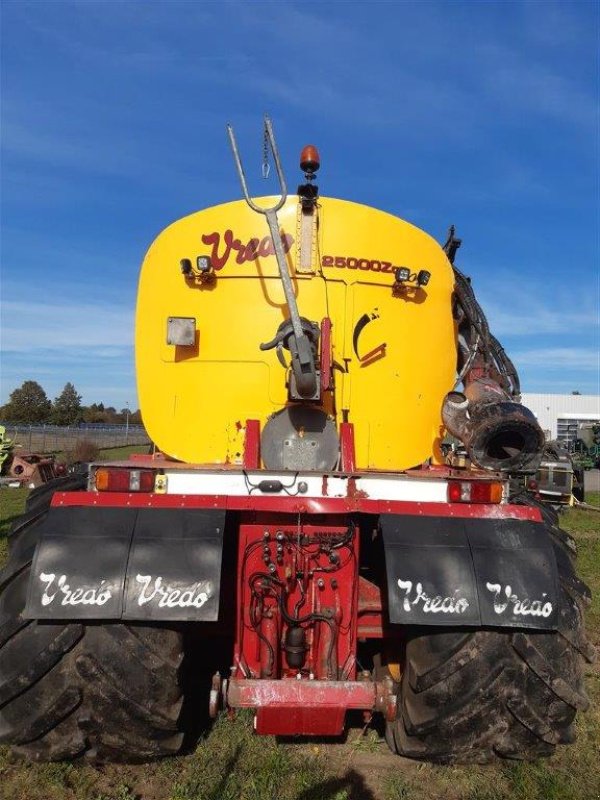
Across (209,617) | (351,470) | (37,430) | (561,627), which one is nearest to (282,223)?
(351,470)

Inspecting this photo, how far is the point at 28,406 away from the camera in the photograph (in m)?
62.3

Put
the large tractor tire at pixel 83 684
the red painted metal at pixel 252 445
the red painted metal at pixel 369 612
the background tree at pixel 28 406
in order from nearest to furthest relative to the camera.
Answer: the large tractor tire at pixel 83 684 → the red painted metal at pixel 369 612 → the red painted metal at pixel 252 445 → the background tree at pixel 28 406

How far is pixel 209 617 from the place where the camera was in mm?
2998

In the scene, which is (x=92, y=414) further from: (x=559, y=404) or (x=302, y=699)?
(x=302, y=699)

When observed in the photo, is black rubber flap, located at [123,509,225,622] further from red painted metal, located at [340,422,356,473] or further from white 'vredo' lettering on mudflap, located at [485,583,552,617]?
white 'vredo' lettering on mudflap, located at [485,583,552,617]

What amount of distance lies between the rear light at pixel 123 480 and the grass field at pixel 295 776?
1.59 metres

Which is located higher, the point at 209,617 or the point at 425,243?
the point at 425,243

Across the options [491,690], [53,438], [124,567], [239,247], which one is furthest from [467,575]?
[53,438]

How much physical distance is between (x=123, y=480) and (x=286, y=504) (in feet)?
2.88

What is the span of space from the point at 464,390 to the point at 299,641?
2.11m

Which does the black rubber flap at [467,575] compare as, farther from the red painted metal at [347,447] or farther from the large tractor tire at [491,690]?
the red painted metal at [347,447]

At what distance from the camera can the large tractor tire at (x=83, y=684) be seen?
10.2 ft

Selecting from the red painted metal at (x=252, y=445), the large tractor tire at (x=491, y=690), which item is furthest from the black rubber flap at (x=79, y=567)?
the large tractor tire at (x=491, y=690)

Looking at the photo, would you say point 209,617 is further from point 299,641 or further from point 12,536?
point 12,536
